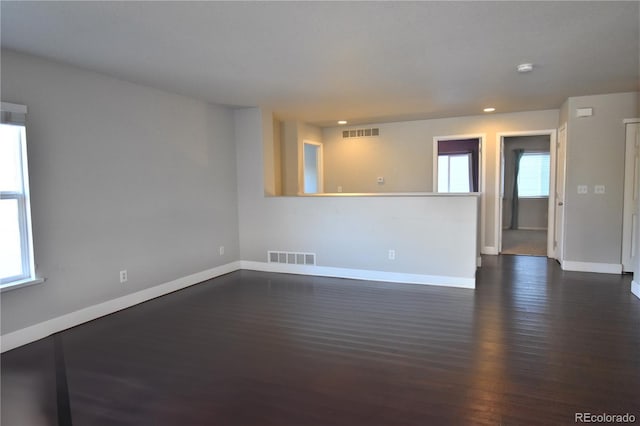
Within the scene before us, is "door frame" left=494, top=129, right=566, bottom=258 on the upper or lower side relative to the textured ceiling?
lower

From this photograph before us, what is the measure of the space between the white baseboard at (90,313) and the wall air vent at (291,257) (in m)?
0.91

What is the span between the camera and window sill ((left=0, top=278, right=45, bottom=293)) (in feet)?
9.62

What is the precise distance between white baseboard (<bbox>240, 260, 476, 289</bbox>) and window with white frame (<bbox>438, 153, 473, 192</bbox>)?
175 inches

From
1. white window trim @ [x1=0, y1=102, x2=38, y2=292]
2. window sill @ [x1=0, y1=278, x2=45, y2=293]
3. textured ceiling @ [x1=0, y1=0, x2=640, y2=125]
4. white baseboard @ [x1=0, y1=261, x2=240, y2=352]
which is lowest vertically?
white baseboard @ [x1=0, y1=261, x2=240, y2=352]

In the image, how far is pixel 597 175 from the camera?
17.0 ft

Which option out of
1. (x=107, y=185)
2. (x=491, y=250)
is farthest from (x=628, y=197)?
(x=107, y=185)

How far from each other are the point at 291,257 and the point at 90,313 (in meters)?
2.65

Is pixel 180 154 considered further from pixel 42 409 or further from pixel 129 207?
pixel 42 409

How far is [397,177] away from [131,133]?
4668mm

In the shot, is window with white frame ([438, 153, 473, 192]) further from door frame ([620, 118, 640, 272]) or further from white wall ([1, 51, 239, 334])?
white wall ([1, 51, 239, 334])

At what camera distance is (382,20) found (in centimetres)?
256

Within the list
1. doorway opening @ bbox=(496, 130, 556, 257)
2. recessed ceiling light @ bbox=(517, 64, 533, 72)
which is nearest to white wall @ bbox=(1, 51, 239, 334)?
recessed ceiling light @ bbox=(517, 64, 533, 72)
